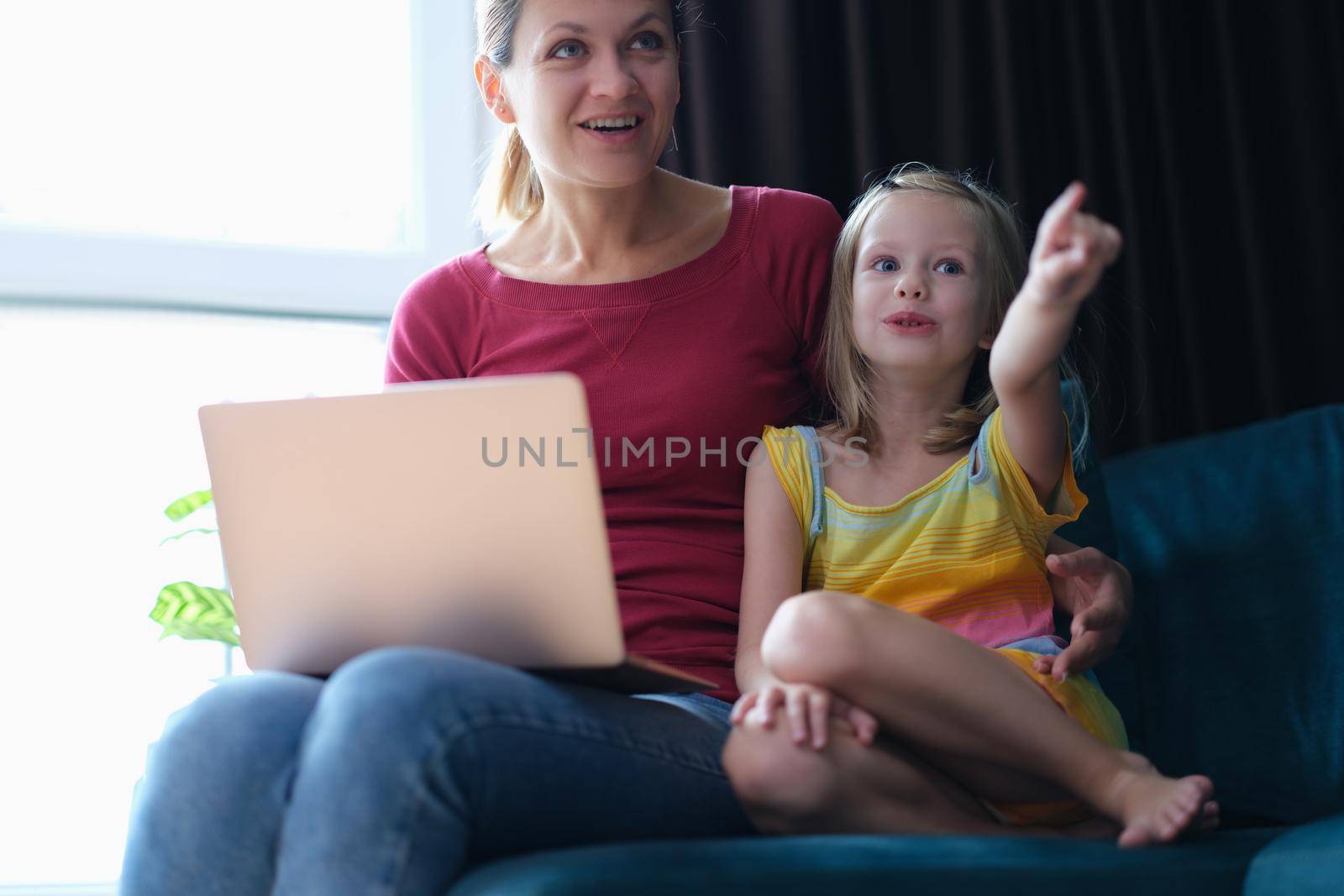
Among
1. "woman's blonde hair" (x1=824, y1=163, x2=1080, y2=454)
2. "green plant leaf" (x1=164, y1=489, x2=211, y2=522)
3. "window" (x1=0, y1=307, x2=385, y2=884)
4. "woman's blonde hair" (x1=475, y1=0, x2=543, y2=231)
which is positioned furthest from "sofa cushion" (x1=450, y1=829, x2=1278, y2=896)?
"window" (x1=0, y1=307, x2=385, y2=884)

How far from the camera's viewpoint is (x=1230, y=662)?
1440 millimetres

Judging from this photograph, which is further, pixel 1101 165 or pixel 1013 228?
pixel 1101 165

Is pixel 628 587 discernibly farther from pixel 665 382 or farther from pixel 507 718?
pixel 507 718

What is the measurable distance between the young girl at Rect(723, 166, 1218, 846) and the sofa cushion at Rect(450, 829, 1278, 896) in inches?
1.6

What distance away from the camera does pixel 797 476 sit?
52.7 inches

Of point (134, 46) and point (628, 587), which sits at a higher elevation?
point (134, 46)

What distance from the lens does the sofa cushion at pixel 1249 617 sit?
135cm

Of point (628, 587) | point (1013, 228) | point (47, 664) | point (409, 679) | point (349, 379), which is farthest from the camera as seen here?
point (349, 379)

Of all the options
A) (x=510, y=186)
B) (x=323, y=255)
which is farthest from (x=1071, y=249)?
(x=323, y=255)

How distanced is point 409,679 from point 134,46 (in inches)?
75.8

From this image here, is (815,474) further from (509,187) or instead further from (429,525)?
(509,187)

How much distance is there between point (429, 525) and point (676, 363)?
1.85ft

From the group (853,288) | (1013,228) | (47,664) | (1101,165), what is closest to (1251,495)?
(1013,228)

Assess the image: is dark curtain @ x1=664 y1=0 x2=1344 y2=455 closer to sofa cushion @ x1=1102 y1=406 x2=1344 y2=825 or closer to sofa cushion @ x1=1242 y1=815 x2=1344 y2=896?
sofa cushion @ x1=1102 y1=406 x2=1344 y2=825
